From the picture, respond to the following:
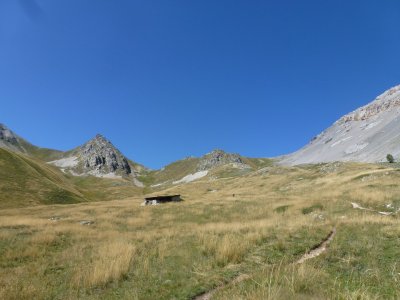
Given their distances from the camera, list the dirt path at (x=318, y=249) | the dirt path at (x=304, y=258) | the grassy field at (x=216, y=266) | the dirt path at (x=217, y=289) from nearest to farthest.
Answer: the grassy field at (x=216, y=266)
the dirt path at (x=217, y=289)
the dirt path at (x=304, y=258)
the dirt path at (x=318, y=249)

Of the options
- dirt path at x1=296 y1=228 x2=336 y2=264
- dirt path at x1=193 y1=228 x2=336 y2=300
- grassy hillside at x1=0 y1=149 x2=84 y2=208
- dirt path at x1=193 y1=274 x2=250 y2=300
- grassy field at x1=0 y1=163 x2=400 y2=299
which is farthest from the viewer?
grassy hillside at x1=0 y1=149 x2=84 y2=208

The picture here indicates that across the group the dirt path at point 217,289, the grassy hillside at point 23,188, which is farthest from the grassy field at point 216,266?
the grassy hillside at point 23,188

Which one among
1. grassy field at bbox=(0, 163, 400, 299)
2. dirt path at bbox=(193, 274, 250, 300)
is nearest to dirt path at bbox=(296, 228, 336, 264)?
grassy field at bbox=(0, 163, 400, 299)

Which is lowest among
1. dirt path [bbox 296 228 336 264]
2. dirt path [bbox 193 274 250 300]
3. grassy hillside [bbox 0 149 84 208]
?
dirt path [bbox 193 274 250 300]

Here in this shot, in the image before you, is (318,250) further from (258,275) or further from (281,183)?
(281,183)

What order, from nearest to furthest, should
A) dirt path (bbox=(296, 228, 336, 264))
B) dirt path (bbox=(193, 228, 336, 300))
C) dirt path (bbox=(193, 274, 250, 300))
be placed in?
dirt path (bbox=(193, 274, 250, 300)) < dirt path (bbox=(193, 228, 336, 300)) < dirt path (bbox=(296, 228, 336, 264))

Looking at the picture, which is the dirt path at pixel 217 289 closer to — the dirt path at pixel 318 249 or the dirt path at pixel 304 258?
the dirt path at pixel 304 258

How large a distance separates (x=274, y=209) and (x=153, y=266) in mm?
23552

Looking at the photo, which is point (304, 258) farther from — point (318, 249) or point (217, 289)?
point (217, 289)

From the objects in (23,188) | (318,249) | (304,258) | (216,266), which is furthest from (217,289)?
(23,188)

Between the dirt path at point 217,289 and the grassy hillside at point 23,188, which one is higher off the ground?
the grassy hillside at point 23,188

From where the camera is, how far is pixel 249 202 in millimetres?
43500

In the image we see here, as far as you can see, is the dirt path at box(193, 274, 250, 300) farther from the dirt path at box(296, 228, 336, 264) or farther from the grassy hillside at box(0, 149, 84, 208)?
the grassy hillside at box(0, 149, 84, 208)

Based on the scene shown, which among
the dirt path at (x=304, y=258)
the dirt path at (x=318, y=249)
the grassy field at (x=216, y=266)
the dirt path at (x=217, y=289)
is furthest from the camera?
the dirt path at (x=318, y=249)
